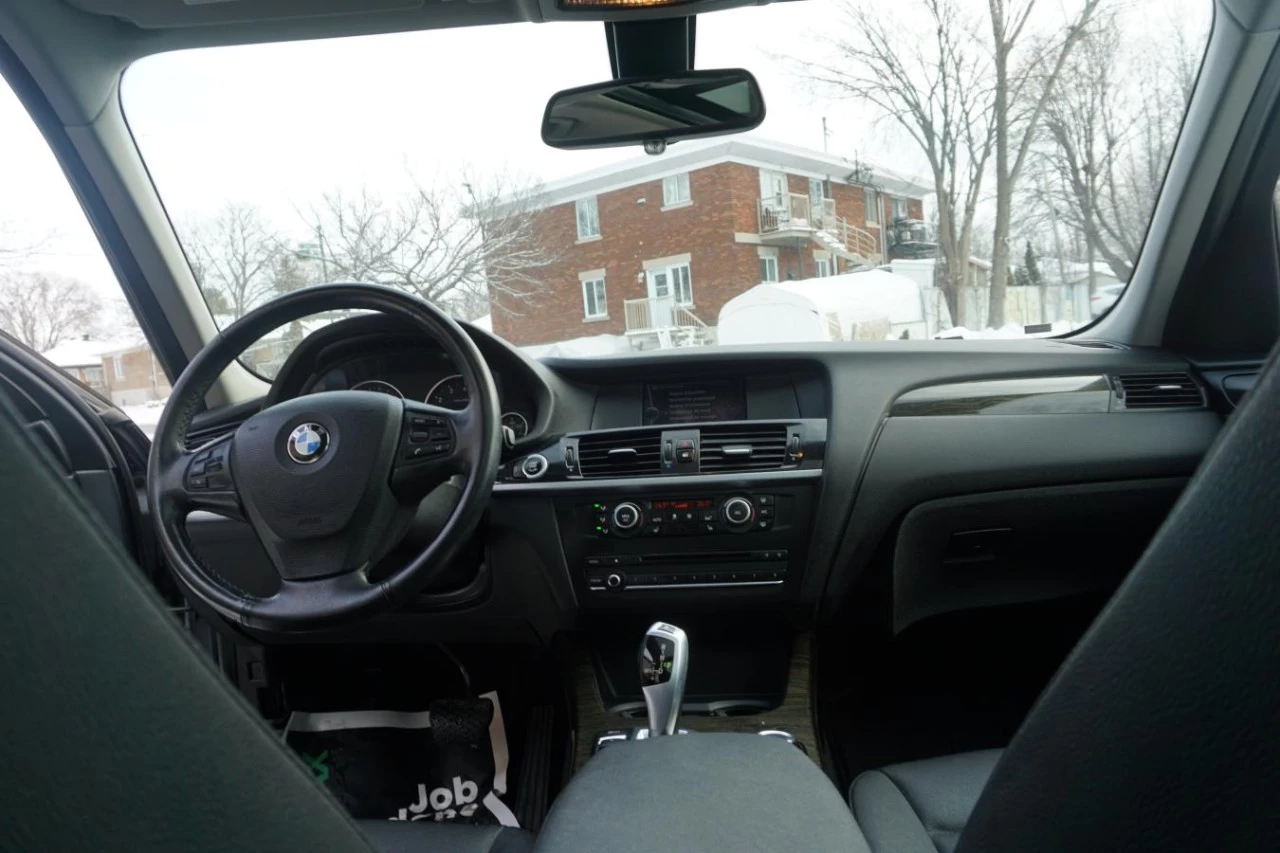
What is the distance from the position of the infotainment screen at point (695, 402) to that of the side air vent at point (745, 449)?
186 millimetres

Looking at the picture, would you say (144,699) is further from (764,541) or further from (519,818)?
(519,818)

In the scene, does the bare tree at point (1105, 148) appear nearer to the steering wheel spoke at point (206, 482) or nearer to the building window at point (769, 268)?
the building window at point (769, 268)

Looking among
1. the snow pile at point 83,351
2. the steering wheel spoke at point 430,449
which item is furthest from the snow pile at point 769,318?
the snow pile at point 83,351

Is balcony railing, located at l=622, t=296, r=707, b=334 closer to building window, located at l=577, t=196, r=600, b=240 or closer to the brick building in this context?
the brick building

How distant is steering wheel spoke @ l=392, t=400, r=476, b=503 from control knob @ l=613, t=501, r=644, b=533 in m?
0.51

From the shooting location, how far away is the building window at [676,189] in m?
2.59

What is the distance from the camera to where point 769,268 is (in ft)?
8.47

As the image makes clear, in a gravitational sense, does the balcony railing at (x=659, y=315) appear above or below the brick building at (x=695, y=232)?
below

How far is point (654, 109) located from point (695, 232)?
1.21 ft

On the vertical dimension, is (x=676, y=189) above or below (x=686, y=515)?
above

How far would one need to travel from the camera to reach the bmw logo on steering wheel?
1956 mm

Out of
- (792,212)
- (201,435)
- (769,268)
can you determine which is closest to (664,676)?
(769,268)

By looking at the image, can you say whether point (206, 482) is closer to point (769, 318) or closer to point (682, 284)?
point (682, 284)

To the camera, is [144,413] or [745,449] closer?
[745,449]
